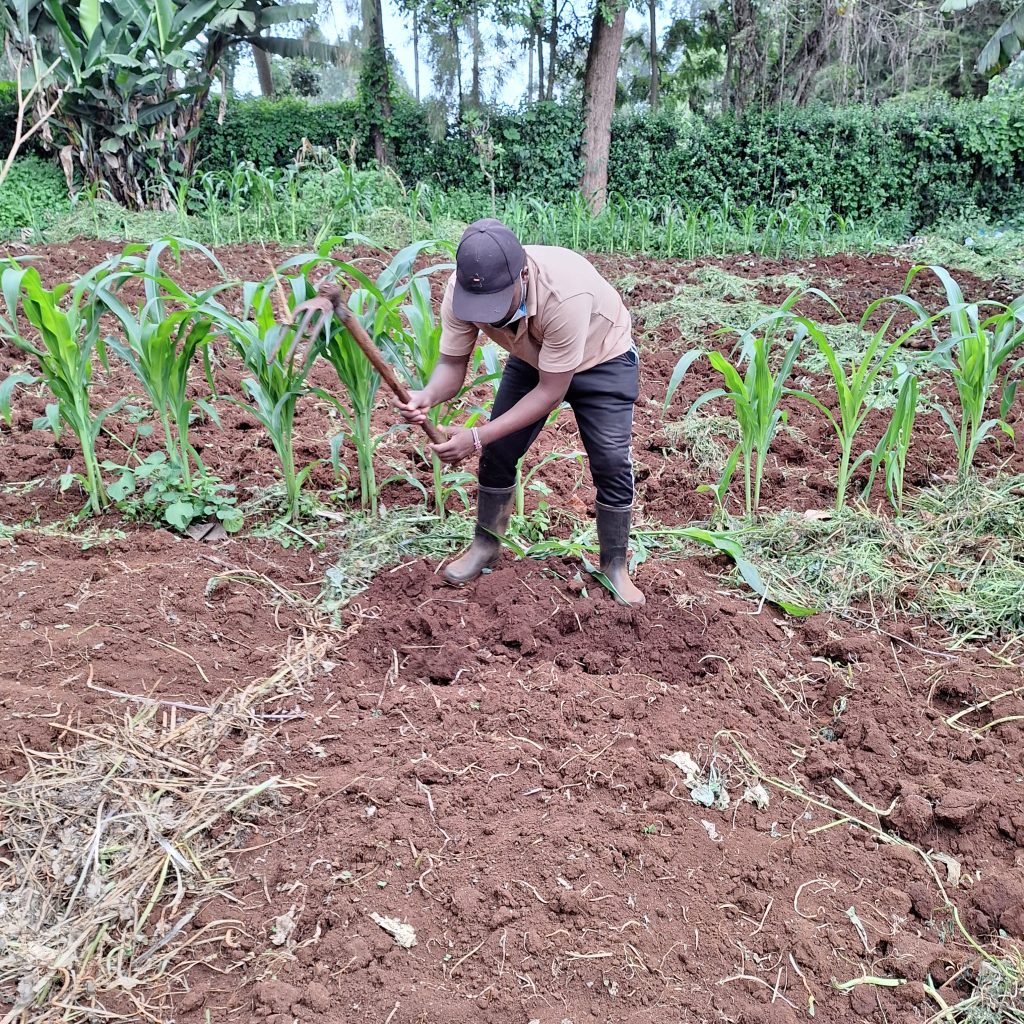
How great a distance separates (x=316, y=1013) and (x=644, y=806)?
2.75 feet

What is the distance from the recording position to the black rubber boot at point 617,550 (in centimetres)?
279

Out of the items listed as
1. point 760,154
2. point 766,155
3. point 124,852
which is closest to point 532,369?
point 124,852

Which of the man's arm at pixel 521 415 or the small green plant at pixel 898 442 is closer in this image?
the man's arm at pixel 521 415

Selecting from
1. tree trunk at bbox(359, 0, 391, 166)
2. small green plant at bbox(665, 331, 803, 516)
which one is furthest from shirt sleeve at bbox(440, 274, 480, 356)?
tree trunk at bbox(359, 0, 391, 166)

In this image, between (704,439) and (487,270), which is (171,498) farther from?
(704,439)

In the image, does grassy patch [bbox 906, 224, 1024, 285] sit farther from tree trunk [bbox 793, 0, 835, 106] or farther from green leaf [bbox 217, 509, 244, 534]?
green leaf [bbox 217, 509, 244, 534]

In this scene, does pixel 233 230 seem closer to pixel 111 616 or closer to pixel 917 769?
pixel 111 616

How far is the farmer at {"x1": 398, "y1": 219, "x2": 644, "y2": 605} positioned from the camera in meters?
2.19

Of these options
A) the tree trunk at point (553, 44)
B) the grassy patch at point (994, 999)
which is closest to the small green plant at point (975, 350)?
the grassy patch at point (994, 999)

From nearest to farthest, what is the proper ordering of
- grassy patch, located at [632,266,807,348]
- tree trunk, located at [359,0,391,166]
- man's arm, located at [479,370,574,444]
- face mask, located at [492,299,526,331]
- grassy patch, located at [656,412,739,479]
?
face mask, located at [492,299,526,331]
man's arm, located at [479,370,574,444]
grassy patch, located at [656,412,739,479]
grassy patch, located at [632,266,807,348]
tree trunk, located at [359,0,391,166]

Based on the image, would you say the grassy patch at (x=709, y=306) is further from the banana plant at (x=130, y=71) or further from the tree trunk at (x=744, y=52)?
the tree trunk at (x=744, y=52)

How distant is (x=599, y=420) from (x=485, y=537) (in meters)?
0.63

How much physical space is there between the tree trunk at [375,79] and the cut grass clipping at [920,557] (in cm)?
1112

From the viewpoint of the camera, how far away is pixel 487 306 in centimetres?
218
